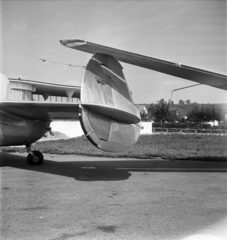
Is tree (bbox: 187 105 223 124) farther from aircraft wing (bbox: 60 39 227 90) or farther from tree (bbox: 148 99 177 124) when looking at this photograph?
aircraft wing (bbox: 60 39 227 90)

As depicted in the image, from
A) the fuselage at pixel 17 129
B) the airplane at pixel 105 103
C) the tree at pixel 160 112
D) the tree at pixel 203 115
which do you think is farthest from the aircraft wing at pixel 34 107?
the tree at pixel 203 115

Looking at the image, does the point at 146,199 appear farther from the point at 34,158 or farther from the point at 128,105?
the point at 34,158

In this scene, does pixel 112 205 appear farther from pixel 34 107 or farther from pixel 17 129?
pixel 17 129

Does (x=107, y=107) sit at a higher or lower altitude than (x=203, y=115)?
lower

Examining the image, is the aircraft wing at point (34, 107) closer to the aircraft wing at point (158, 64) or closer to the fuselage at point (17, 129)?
the fuselage at point (17, 129)

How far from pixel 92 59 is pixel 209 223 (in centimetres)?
516

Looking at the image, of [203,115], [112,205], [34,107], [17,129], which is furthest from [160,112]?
[112,205]

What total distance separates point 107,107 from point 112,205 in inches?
106

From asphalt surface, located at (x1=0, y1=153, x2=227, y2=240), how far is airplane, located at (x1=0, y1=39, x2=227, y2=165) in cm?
131

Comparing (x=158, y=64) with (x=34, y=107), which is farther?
(x=34, y=107)

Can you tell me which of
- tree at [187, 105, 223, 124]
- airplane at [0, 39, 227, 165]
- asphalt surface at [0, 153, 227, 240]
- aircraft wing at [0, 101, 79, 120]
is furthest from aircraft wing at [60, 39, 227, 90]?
tree at [187, 105, 223, 124]

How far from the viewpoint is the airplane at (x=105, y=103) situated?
754cm

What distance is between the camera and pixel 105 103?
8.13 meters

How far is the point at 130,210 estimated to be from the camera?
516cm
